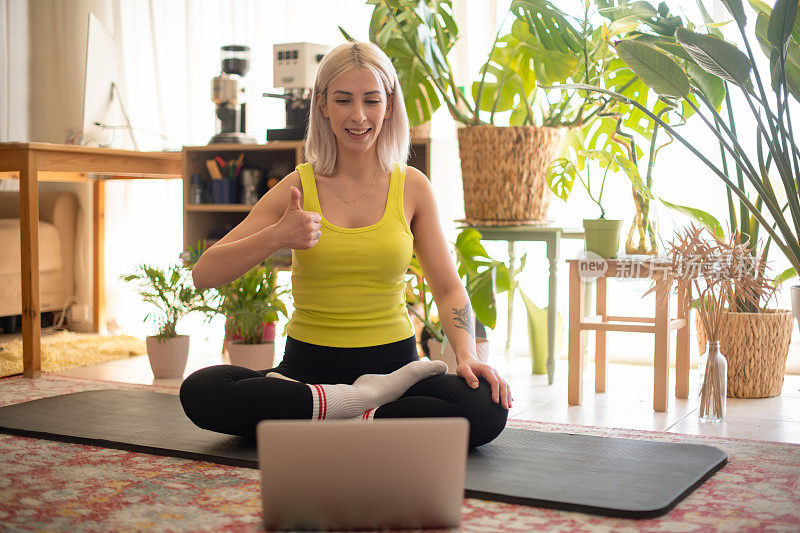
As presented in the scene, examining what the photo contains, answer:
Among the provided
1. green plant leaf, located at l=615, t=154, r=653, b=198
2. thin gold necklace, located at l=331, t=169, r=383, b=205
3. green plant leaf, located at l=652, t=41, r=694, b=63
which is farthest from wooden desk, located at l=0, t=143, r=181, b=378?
green plant leaf, located at l=652, t=41, r=694, b=63

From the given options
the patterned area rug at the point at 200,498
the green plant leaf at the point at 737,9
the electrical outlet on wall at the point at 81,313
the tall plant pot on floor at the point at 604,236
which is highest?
the green plant leaf at the point at 737,9

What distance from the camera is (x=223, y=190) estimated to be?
3586 mm

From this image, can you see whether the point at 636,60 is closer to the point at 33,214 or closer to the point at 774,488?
the point at 774,488

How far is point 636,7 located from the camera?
2348 mm

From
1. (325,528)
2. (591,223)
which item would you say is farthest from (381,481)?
(591,223)

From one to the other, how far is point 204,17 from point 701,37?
2.60 meters

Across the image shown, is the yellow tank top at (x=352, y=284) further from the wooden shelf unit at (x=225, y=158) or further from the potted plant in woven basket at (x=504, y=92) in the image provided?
the wooden shelf unit at (x=225, y=158)

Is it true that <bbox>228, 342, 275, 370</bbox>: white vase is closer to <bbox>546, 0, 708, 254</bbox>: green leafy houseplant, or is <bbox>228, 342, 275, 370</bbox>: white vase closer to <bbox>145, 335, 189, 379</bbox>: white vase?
<bbox>145, 335, 189, 379</bbox>: white vase

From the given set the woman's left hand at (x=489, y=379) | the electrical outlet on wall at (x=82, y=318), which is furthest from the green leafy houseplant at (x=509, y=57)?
the electrical outlet on wall at (x=82, y=318)

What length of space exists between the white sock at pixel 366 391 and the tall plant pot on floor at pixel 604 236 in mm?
919

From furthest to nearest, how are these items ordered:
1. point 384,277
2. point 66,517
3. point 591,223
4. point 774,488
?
point 591,223, point 384,277, point 774,488, point 66,517

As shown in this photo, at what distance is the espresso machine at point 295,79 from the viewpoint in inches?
134

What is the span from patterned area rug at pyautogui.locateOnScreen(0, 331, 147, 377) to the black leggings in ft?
4.71

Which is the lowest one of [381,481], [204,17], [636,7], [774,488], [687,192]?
[774,488]
